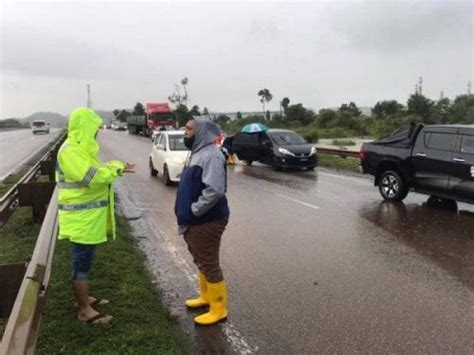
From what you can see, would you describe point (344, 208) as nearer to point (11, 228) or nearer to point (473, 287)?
point (473, 287)

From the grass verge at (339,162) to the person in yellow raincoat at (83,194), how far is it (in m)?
14.9

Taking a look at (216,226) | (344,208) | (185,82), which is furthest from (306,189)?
(185,82)

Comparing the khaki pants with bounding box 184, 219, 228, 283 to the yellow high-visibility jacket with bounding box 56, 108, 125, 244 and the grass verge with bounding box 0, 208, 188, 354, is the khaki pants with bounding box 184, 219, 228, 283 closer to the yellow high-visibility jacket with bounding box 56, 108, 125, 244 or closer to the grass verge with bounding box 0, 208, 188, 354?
the grass verge with bounding box 0, 208, 188, 354

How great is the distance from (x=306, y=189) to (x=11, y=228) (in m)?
7.80

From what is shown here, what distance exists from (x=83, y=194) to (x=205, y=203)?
1034 mm

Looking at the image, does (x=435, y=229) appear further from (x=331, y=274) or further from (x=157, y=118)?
(x=157, y=118)

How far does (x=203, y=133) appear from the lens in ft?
14.8

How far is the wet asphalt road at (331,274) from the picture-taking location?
4512 mm

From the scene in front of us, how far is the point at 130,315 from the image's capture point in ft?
15.3

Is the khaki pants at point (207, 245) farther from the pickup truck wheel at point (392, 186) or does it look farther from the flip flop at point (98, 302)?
the pickup truck wheel at point (392, 186)

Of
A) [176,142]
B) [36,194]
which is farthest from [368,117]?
[36,194]

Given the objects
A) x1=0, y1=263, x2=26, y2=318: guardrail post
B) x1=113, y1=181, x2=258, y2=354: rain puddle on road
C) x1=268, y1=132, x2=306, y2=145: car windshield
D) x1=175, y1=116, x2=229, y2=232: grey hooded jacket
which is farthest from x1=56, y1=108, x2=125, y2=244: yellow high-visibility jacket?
x1=268, y1=132, x2=306, y2=145: car windshield

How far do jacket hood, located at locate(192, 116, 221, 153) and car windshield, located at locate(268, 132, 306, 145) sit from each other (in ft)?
48.6

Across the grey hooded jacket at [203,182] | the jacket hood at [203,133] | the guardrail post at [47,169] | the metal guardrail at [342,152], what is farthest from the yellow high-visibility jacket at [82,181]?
the metal guardrail at [342,152]
